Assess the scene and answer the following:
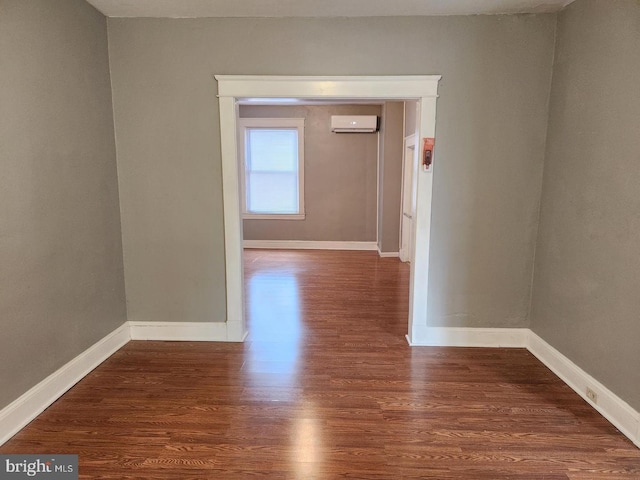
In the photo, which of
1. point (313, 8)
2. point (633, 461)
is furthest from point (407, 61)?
point (633, 461)

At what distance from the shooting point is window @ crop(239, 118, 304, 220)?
706 centimetres

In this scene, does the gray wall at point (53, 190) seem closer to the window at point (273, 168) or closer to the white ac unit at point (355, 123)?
the window at point (273, 168)

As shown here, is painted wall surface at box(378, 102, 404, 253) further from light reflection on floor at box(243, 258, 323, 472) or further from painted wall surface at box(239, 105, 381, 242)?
light reflection on floor at box(243, 258, 323, 472)

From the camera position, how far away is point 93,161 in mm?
2762

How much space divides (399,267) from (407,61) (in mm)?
3473

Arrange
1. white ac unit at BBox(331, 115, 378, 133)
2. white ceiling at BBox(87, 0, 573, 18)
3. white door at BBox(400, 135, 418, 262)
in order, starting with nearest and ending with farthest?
white ceiling at BBox(87, 0, 573, 18) < white door at BBox(400, 135, 418, 262) < white ac unit at BBox(331, 115, 378, 133)

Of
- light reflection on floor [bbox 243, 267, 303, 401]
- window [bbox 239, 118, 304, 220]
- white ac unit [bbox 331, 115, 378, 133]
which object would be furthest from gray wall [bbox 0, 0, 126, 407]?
white ac unit [bbox 331, 115, 378, 133]

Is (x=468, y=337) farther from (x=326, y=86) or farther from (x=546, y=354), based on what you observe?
(x=326, y=86)

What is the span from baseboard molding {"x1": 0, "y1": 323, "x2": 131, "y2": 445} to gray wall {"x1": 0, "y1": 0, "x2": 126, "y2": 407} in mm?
51

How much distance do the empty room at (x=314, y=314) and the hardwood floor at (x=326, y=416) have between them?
1 centimetres

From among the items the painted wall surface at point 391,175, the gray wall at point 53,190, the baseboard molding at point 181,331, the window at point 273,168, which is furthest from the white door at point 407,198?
the gray wall at point 53,190

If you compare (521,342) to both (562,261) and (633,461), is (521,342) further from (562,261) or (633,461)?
(633,461)

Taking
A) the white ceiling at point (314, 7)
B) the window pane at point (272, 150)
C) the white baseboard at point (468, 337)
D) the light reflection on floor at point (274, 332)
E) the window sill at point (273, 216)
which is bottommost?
the light reflection on floor at point (274, 332)

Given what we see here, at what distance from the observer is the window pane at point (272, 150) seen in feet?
23.4
